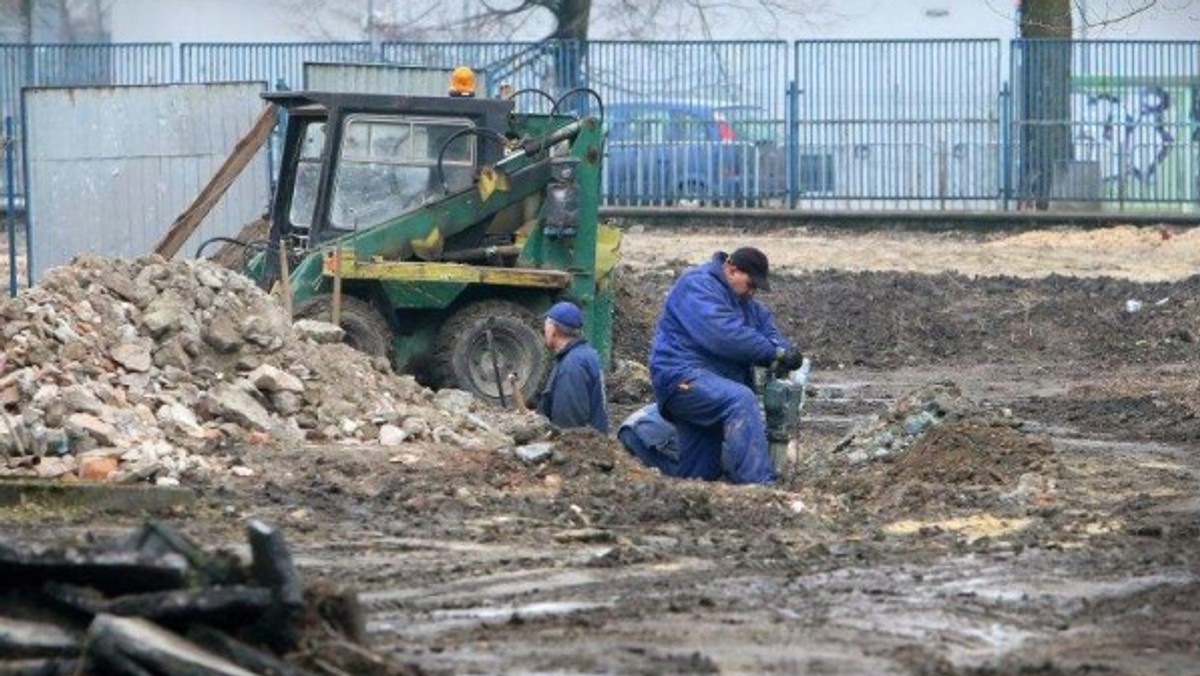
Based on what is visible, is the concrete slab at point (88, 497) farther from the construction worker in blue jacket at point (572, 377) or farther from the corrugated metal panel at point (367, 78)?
the corrugated metal panel at point (367, 78)

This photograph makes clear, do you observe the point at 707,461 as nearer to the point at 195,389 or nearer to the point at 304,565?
the point at 195,389

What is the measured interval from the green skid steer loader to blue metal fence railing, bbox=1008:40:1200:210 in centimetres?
1344

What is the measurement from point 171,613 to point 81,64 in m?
27.4

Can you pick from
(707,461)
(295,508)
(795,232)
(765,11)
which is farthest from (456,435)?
(765,11)

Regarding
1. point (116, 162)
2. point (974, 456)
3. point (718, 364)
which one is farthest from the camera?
point (116, 162)

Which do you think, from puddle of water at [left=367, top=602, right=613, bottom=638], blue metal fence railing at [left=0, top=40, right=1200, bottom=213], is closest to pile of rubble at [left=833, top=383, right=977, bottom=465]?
puddle of water at [left=367, top=602, right=613, bottom=638]

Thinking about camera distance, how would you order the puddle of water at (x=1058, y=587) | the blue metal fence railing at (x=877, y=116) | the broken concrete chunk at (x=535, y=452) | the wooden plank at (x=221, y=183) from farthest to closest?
the blue metal fence railing at (x=877, y=116), the wooden plank at (x=221, y=183), the broken concrete chunk at (x=535, y=452), the puddle of water at (x=1058, y=587)

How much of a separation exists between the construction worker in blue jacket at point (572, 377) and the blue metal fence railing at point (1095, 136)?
1722 centimetres

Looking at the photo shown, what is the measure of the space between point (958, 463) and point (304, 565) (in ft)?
14.4

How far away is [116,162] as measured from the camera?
75.3 ft

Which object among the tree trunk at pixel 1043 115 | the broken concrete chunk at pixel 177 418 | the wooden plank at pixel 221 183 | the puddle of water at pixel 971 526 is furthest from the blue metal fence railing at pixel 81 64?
the puddle of water at pixel 971 526

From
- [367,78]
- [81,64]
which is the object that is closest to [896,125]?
[367,78]

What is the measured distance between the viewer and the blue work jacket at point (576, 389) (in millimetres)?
14961

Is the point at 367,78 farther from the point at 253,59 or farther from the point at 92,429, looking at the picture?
the point at 92,429
